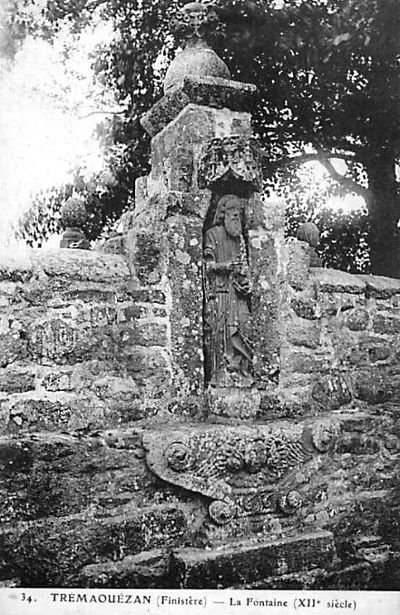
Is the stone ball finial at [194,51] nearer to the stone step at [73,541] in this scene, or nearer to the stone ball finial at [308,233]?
the stone ball finial at [308,233]

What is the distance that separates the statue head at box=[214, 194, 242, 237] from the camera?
323 cm

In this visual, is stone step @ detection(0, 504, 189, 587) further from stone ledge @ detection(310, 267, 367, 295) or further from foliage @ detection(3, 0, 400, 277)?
foliage @ detection(3, 0, 400, 277)

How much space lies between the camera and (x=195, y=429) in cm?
296

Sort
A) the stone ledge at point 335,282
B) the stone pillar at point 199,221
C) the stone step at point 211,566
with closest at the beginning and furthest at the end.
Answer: the stone step at point 211,566 < the stone pillar at point 199,221 < the stone ledge at point 335,282

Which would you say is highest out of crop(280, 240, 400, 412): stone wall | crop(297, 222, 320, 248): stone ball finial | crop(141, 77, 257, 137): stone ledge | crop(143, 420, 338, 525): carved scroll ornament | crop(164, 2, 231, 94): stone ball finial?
crop(164, 2, 231, 94): stone ball finial

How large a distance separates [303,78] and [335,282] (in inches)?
58.4

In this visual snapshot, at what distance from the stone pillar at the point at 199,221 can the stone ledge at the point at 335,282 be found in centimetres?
30

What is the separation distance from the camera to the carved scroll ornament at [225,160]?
125 inches

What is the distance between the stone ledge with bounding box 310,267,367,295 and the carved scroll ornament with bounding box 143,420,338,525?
0.70 meters

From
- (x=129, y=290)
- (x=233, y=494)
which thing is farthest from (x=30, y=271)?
(x=233, y=494)

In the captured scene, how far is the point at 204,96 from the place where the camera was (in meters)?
3.27

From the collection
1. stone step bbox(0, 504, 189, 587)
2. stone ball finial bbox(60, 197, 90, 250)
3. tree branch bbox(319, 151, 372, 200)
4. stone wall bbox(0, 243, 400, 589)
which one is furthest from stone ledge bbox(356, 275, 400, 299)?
stone step bbox(0, 504, 189, 587)

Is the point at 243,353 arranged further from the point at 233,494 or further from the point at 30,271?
the point at 30,271

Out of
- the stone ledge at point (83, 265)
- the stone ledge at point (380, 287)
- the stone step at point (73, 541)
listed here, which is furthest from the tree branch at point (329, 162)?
the stone step at point (73, 541)
